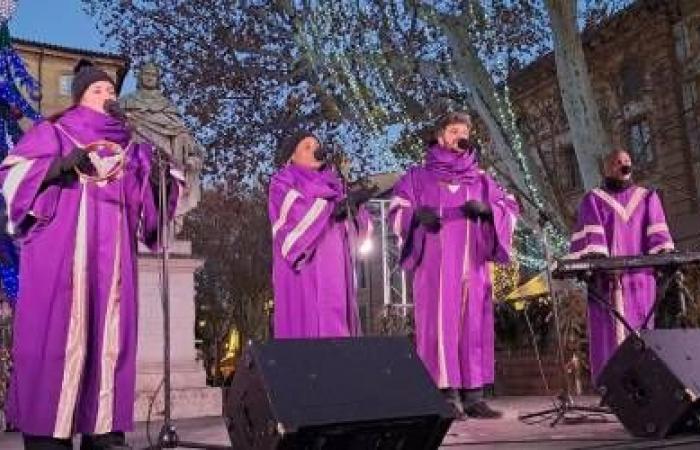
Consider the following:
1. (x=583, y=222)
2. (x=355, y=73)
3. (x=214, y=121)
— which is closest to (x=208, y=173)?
(x=214, y=121)

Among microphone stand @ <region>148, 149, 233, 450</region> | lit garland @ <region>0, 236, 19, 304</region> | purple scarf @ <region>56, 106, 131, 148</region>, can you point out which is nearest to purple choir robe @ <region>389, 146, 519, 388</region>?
microphone stand @ <region>148, 149, 233, 450</region>

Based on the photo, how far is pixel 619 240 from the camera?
242 inches

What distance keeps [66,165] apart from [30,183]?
0.20 m

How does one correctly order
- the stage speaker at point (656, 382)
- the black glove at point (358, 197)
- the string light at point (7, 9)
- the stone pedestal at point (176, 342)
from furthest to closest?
the string light at point (7, 9), the stone pedestal at point (176, 342), the black glove at point (358, 197), the stage speaker at point (656, 382)

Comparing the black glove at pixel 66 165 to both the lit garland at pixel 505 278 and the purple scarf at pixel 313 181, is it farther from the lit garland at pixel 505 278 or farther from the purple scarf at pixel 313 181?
the lit garland at pixel 505 278

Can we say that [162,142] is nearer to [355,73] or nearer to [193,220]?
[355,73]

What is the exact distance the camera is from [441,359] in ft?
18.7

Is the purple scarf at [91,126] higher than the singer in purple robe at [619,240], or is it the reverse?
the purple scarf at [91,126]

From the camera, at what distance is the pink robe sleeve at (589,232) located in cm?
605

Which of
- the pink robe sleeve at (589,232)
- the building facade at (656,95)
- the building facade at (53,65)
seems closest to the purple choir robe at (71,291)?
the pink robe sleeve at (589,232)

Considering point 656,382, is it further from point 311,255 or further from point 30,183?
point 30,183

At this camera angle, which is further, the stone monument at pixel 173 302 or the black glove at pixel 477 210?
the stone monument at pixel 173 302

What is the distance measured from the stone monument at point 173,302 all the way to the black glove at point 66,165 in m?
4.62

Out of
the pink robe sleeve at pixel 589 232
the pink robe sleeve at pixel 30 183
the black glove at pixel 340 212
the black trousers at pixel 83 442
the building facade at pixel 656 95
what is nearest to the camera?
the black trousers at pixel 83 442
